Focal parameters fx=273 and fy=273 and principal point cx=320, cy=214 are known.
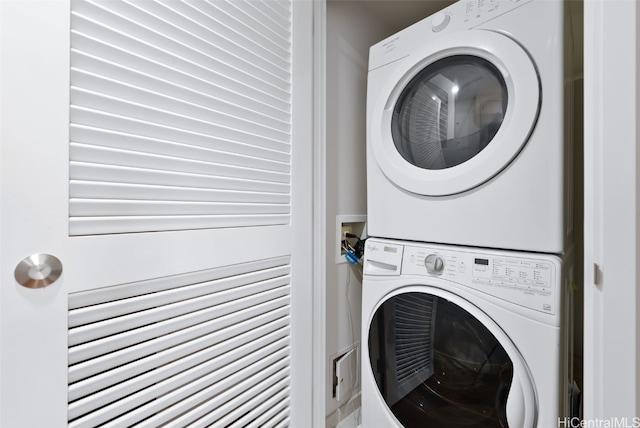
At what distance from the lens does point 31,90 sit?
48 centimetres

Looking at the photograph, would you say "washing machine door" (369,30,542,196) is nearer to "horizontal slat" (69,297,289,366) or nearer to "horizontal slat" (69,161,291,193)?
"horizontal slat" (69,161,291,193)

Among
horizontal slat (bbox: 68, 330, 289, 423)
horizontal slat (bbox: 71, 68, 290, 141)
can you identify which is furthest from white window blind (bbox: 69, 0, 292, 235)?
horizontal slat (bbox: 68, 330, 289, 423)

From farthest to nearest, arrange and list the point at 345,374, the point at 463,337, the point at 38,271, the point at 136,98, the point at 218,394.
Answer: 1. the point at 345,374
2. the point at 463,337
3. the point at 218,394
4. the point at 136,98
5. the point at 38,271

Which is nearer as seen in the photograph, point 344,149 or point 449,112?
point 449,112

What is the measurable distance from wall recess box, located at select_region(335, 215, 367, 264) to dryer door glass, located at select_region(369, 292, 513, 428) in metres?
0.32

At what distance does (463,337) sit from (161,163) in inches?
39.4

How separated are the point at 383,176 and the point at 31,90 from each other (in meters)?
0.97

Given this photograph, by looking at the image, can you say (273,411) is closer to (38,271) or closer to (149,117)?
(38,271)

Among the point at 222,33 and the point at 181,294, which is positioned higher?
the point at 222,33

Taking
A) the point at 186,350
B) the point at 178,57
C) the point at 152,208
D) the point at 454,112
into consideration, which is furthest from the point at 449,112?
the point at 186,350

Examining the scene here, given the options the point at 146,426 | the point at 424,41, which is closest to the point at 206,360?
the point at 146,426

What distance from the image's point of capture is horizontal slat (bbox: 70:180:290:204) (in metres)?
0.54

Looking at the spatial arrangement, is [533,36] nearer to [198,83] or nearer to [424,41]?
[424,41]

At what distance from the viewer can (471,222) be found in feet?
2.84
